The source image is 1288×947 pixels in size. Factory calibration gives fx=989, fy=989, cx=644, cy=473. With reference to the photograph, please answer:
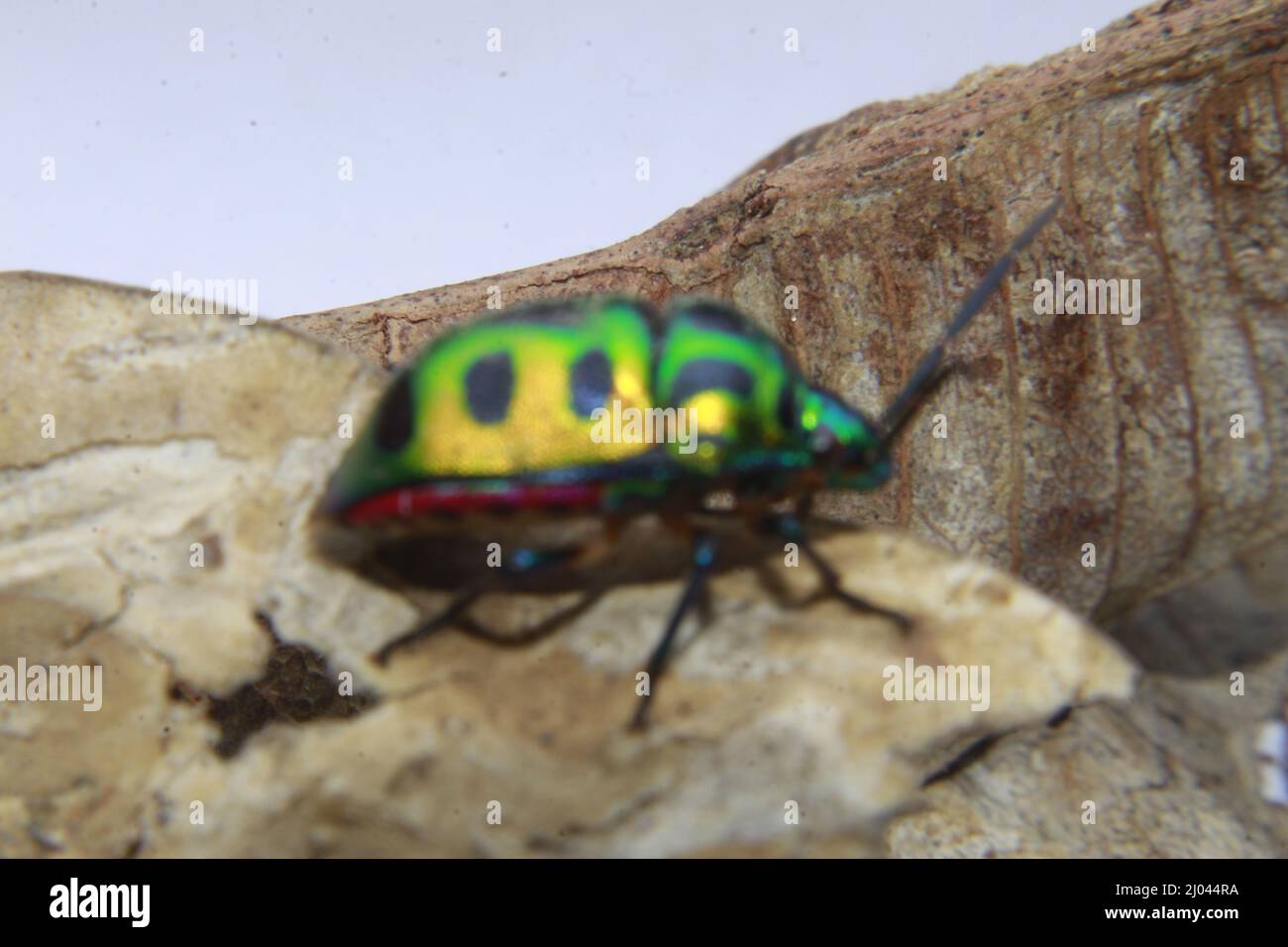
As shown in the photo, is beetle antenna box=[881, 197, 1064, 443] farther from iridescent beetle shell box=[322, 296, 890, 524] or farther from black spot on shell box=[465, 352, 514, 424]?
black spot on shell box=[465, 352, 514, 424]

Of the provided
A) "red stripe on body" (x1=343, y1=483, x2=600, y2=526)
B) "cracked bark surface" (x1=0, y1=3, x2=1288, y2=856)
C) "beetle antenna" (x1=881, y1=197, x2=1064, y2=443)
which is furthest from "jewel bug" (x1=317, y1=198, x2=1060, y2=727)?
"beetle antenna" (x1=881, y1=197, x2=1064, y2=443)

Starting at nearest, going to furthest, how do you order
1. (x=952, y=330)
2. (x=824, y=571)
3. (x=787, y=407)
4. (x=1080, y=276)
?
(x=824, y=571) < (x=787, y=407) < (x=952, y=330) < (x=1080, y=276)

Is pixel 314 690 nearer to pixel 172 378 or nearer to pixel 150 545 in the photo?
pixel 150 545

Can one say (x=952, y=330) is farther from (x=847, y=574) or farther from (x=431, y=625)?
(x=431, y=625)

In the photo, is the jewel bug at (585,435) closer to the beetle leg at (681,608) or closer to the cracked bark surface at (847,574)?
the beetle leg at (681,608)

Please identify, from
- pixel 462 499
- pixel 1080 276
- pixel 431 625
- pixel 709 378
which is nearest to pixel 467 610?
pixel 431 625
